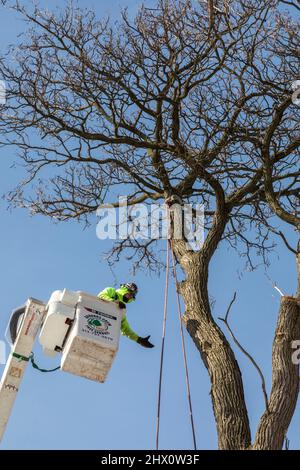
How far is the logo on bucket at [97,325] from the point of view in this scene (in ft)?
23.0

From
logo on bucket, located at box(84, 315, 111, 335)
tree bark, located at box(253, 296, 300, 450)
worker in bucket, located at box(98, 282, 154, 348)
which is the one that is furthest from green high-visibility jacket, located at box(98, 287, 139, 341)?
tree bark, located at box(253, 296, 300, 450)

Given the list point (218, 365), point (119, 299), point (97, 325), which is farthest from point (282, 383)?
point (119, 299)

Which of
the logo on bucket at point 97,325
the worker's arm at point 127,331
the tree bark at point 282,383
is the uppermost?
the worker's arm at point 127,331

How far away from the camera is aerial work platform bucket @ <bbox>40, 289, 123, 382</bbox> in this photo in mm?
6945

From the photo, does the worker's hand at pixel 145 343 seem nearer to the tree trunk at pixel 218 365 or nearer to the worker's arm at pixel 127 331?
the worker's arm at pixel 127 331

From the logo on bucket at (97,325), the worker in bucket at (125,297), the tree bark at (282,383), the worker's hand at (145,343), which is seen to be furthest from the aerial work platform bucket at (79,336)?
the tree bark at (282,383)

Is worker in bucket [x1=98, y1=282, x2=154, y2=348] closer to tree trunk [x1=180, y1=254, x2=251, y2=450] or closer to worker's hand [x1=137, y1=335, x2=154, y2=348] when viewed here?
worker's hand [x1=137, y1=335, x2=154, y2=348]

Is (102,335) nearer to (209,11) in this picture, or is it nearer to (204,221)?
(204,221)

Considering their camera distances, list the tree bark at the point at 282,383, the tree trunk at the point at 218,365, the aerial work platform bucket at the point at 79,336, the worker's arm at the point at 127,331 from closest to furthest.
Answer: the tree bark at the point at 282,383 → the tree trunk at the point at 218,365 → the aerial work platform bucket at the point at 79,336 → the worker's arm at the point at 127,331

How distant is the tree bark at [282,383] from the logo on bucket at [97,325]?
1431 millimetres

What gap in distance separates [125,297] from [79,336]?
1.08 meters

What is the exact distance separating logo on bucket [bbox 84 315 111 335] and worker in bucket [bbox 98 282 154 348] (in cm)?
36
